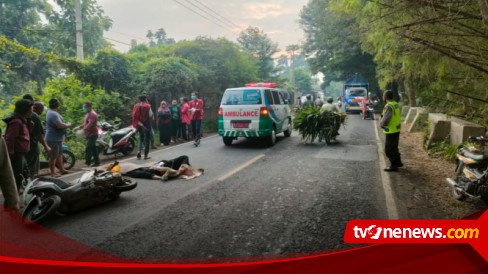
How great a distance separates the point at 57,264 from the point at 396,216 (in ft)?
13.3

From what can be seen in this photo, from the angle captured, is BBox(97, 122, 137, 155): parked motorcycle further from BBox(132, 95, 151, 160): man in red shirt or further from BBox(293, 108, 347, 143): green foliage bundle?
BBox(293, 108, 347, 143): green foliage bundle

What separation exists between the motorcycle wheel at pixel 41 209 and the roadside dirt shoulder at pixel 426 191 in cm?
456

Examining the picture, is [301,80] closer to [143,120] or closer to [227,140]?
[227,140]

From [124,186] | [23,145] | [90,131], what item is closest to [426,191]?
[124,186]

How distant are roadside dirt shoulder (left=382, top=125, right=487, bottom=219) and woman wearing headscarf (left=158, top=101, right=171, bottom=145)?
801 centimetres

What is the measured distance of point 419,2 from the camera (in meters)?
5.39

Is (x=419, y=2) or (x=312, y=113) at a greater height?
(x=419, y=2)

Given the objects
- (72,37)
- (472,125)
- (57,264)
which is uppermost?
(72,37)

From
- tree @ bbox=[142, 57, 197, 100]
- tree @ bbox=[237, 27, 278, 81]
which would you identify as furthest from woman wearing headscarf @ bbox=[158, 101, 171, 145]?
tree @ bbox=[237, 27, 278, 81]

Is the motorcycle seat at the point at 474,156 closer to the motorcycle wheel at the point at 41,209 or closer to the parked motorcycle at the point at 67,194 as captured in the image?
the parked motorcycle at the point at 67,194

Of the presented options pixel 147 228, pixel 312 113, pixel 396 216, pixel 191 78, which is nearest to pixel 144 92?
pixel 191 78

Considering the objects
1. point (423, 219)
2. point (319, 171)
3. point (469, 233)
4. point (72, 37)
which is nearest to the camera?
point (469, 233)

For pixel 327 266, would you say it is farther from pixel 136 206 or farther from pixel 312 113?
pixel 312 113

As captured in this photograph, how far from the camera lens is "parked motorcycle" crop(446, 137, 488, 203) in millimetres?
4473
